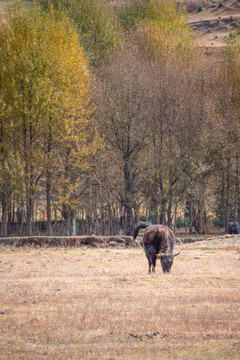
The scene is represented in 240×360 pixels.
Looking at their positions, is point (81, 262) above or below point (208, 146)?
below

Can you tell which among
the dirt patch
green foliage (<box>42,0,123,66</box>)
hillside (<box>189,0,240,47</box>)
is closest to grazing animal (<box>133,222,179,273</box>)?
the dirt patch

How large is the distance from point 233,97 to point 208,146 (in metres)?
6.51

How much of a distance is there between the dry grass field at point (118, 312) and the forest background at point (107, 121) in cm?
1646

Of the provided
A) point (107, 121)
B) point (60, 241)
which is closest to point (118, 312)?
point (60, 241)

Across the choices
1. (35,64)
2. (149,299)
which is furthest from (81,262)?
(35,64)

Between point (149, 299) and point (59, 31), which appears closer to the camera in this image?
point (149, 299)

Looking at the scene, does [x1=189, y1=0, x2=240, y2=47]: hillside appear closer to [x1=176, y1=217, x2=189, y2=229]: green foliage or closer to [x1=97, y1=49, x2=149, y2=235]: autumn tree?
[x1=176, y1=217, x2=189, y2=229]: green foliage

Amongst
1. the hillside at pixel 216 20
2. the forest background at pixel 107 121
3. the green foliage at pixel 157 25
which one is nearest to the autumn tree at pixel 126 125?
the forest background at pixel 107 121

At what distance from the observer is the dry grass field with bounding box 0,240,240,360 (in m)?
8.34

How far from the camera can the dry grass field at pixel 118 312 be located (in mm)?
8336

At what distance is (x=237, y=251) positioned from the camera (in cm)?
2842

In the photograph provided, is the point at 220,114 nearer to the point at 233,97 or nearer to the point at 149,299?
Answer: the point at 233,97

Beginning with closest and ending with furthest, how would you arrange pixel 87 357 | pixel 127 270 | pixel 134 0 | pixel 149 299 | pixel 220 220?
pixel 87 357
pixel 149 299
pixel 127 270
pixel 220 220
pixel 134 0

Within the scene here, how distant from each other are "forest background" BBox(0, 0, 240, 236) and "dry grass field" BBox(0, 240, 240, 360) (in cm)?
1646
